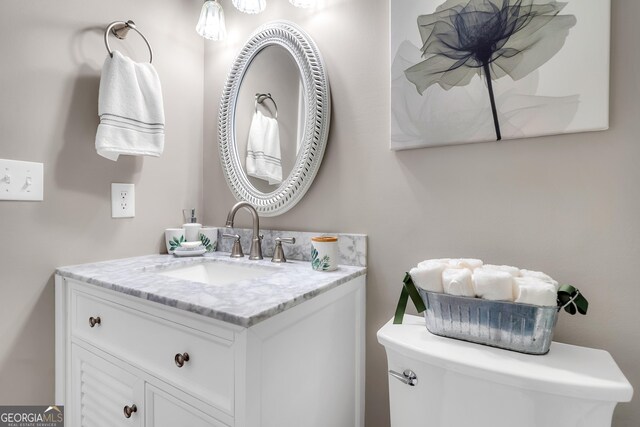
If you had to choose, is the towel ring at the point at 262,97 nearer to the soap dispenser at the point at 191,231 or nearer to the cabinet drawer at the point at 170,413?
the soap dispenser at the point at 191,231

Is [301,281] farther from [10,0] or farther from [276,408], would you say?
[10,0]

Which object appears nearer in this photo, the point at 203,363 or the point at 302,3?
the point at 203,363

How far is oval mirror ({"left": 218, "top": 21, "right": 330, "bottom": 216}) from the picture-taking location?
45.9 inches

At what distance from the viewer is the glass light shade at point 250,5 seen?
122cm

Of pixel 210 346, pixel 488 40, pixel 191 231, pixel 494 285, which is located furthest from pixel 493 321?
pixel 191 231

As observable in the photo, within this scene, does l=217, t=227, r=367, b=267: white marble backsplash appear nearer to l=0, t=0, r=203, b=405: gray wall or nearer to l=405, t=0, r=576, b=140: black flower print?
l=0, t=0, r=203, b=405: gray wall

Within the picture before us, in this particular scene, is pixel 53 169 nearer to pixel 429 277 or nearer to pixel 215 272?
pixel 215 272

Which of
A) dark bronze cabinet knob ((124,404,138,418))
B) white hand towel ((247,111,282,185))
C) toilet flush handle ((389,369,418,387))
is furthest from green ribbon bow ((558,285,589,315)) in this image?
dark bronze cabinet knob ((124,404,138,418))

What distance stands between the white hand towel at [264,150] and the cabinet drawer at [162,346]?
26.3 inches

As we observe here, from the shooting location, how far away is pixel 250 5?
4.01 feet

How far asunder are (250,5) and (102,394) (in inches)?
54.7

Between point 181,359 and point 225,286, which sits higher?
point 225,286

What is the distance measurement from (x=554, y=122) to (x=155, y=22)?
1.46 metres

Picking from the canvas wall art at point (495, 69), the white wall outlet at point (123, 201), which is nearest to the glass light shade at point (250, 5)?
the canvas wall art at point (495, 69)
